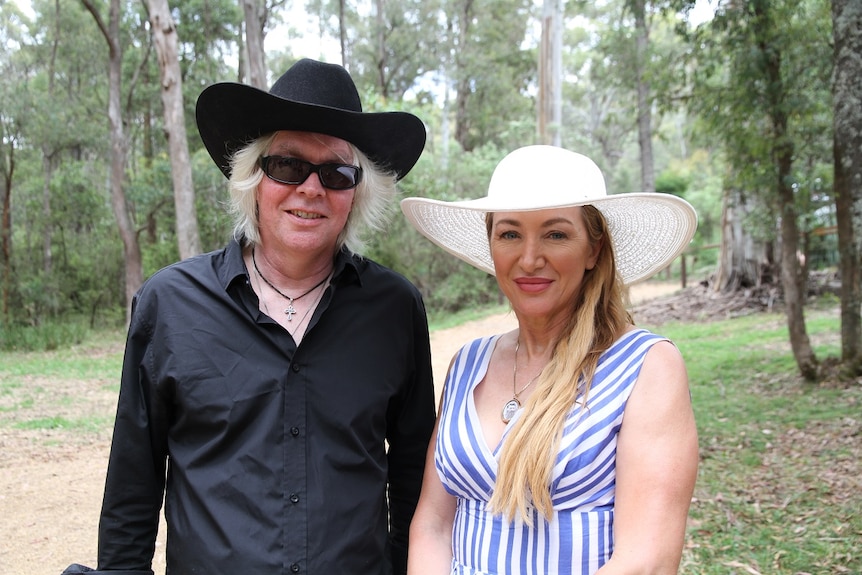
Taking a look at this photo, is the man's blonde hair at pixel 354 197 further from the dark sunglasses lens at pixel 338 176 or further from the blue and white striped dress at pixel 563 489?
the blue and white striped dress at pixel 563 489

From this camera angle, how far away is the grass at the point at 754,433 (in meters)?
4.36

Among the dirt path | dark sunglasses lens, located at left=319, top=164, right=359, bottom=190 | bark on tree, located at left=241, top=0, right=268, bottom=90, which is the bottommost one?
the dirt path

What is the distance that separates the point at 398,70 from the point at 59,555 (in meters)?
28.0

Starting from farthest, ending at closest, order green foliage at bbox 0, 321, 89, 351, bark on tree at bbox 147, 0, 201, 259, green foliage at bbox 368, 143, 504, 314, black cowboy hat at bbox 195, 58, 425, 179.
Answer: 1. green foliage at bbox 368, 143, 504, 314
2. green foliage at bbox 0, 321, 89, 351
3. bark on tree at bbox 147, 0, 201, 259
4. black cowboy hat at bbox 195, 58, 425, 179

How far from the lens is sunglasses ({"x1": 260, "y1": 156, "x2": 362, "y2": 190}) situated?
2.07m

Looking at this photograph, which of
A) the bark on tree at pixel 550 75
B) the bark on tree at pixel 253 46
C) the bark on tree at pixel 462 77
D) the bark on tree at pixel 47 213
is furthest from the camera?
the bark on tree at pixel 462 77

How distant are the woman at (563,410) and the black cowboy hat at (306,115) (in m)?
0.32

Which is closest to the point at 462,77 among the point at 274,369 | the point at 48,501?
the point at 48,501

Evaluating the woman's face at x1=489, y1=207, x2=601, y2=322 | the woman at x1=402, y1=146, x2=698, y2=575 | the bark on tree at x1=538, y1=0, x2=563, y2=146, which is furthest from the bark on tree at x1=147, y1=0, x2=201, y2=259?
the woman's face at x1=489, y1=207, x2=601, y2=322

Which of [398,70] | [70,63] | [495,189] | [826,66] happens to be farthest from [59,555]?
[398,70]

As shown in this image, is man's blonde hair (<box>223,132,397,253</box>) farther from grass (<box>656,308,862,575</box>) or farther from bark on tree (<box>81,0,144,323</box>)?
bark on tree (<box>81,0,144,323</box>)

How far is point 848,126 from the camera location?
6.18 m

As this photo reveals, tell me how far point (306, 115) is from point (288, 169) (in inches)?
6.3

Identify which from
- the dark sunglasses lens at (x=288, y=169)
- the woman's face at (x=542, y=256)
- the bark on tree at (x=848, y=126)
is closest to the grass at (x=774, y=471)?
the bark on tree at (x=848, y=126)
